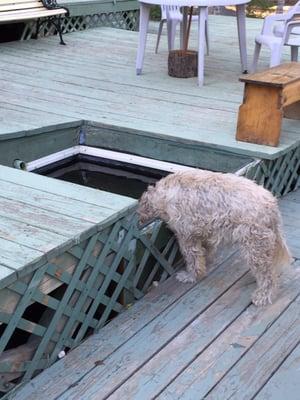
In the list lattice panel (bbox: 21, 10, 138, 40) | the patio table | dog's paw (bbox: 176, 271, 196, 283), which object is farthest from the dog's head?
lattice panel (bbox: 21, 10, 138, 40)

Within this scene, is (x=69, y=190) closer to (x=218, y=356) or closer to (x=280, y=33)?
(x=218, y=356)

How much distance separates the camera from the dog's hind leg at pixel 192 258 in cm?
271

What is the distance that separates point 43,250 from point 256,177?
5.73ft

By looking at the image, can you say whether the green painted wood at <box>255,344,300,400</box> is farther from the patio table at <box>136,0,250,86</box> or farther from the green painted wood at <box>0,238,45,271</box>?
the patio table at <box>136,0,250,86</box>

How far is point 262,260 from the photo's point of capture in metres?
2.55

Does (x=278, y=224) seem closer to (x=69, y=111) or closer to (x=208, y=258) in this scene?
(x=208, y=258)

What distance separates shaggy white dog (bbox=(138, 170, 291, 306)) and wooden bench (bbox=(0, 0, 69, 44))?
3.88 metres

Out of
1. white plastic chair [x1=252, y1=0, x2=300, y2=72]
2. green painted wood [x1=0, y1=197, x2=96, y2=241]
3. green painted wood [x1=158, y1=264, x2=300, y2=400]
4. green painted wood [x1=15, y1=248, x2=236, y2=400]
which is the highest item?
white plastic chair [x1=252, y1=0, x2=300, y2=72]

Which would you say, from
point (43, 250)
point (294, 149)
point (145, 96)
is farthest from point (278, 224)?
point (145, 96)

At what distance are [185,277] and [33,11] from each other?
4.38m

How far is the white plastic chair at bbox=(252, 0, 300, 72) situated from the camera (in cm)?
467

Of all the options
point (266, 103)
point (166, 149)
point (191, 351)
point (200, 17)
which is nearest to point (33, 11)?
point (200, 17)

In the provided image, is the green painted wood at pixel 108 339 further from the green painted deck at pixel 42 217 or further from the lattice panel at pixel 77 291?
the green painted deck at pixel 42 217

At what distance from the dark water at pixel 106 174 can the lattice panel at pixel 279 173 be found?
2.11 ft
